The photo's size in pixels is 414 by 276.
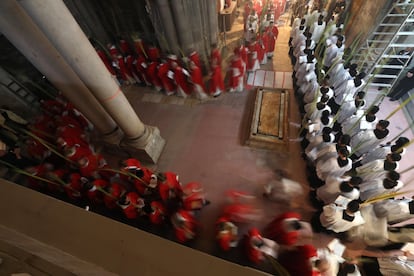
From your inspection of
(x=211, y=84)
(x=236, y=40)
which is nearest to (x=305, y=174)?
(x=211, y=84)

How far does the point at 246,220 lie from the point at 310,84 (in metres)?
3.57

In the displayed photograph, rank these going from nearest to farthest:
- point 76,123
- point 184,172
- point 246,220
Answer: point 246,220 → point 184,172 → point 76,123

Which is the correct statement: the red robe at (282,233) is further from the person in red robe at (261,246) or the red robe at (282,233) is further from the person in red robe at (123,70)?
the person in red robe at (123,70)

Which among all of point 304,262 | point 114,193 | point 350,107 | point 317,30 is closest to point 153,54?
point 114,193

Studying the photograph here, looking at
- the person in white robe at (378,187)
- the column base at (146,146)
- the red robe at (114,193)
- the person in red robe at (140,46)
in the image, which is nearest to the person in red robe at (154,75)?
the person in red robe at (140,46)

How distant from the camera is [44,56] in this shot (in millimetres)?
3074

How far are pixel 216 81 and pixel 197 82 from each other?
0.55 metres

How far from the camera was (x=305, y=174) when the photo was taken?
4.53 metres

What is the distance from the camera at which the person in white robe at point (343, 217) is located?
287 cm

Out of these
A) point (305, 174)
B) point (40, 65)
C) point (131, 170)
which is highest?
point (40, 65)

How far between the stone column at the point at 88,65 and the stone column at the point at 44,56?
1.16 ft

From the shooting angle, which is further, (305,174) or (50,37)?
(305,174)

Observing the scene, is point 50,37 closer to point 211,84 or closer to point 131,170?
point 131,170

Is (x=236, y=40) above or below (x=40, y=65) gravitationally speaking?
below
